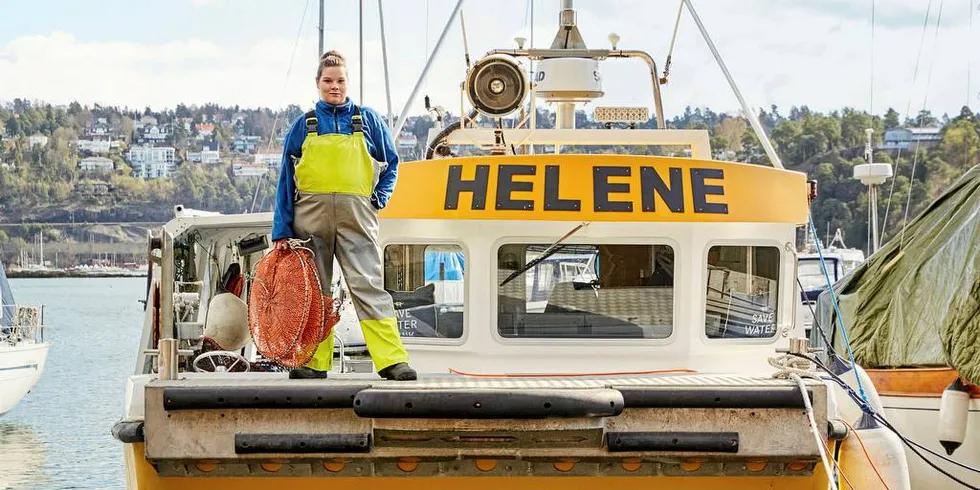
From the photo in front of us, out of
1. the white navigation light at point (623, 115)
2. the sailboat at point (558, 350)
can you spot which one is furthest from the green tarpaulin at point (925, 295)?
the white navigation light at point (623, 115)

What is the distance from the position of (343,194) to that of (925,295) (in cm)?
776

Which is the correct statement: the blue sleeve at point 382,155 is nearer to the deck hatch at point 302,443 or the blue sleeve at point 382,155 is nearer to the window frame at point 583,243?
the window frame at point 583,243

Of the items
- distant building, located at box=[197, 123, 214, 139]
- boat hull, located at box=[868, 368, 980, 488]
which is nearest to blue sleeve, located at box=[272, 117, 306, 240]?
boat hull, located at box=[868, 368, 980, 488]

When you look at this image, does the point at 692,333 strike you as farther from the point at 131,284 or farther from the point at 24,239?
the point at 131,284

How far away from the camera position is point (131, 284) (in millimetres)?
118375

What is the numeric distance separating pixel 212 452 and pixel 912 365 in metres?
7.99

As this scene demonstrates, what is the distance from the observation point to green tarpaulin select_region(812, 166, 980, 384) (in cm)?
1104

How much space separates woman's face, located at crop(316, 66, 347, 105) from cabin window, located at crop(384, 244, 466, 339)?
145 centimetres

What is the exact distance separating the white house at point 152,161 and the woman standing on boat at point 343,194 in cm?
9412

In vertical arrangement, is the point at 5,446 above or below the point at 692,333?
below

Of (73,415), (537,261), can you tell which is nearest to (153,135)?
(73,415)

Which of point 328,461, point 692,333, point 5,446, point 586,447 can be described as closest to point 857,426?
point 692,333

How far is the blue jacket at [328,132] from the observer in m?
6.18

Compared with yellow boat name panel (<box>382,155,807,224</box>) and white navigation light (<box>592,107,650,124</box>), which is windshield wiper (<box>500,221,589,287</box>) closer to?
yellow boat name panel (<box>382,155,807,224</box>)
